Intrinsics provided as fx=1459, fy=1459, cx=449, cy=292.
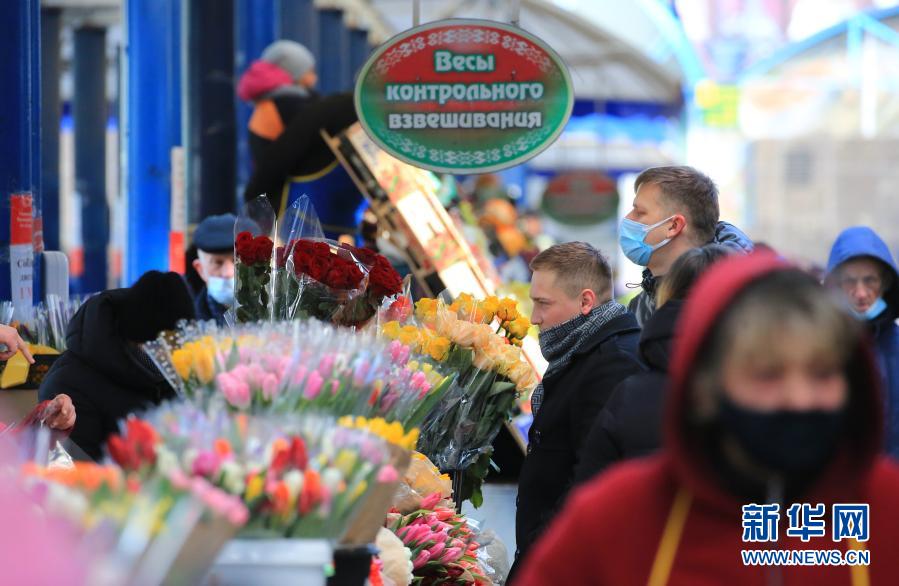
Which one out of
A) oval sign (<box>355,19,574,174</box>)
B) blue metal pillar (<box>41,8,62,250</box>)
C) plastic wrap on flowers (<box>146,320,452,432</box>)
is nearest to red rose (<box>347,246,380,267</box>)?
plastic wrap on flowers (<box>146,320,452,432</box>)

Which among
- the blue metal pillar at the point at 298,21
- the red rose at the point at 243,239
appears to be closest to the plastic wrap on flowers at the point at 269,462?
the red rose at the point at 243,239

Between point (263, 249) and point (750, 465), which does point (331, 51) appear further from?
point (750, 465)

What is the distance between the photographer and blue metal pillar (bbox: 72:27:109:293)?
1745 centimetres

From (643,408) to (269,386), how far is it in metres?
0.85

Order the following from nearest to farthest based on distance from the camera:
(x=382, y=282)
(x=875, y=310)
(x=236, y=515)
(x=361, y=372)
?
(x=236, y=515) < (x=361, y=372) < (x=382, y=282) < (x=875, y=310)

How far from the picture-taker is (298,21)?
608 inches

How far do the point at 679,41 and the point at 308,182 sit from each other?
82.4 ft

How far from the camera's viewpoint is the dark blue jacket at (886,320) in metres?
5.86

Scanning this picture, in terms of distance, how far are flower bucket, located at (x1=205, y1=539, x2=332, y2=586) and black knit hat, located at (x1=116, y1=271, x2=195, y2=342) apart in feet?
8.23

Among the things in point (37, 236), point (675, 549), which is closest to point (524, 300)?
point (37, 236)

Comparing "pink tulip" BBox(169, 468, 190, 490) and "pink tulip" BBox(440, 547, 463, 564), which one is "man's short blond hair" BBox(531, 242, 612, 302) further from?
"pink tulip" BBox(169, 468, 190, 490)

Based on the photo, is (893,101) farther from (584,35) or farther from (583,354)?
(583,354)

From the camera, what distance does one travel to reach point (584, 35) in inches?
921

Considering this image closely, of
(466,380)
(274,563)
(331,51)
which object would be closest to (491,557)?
(466,380)
